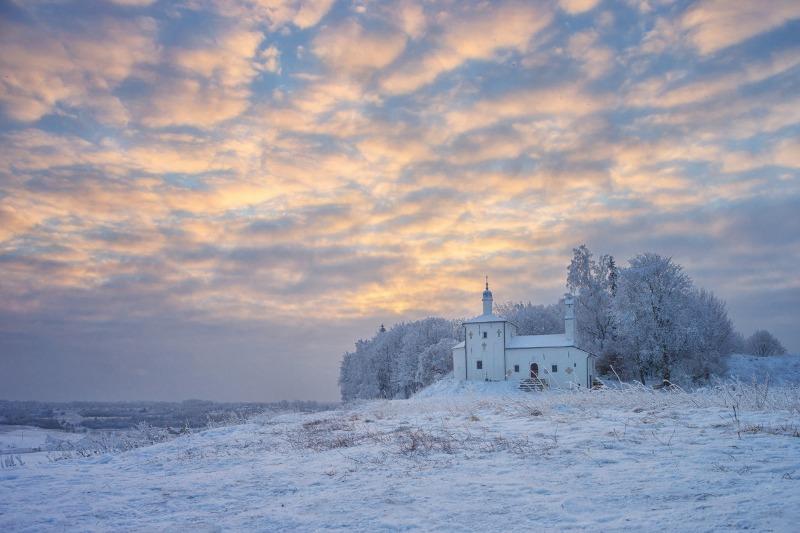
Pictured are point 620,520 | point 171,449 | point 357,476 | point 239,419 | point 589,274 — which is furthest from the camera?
point 589,274

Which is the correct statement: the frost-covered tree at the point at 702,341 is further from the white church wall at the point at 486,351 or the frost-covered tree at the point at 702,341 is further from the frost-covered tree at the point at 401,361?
the frost-covered tree at the point at 401,361

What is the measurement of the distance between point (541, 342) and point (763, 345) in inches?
2282

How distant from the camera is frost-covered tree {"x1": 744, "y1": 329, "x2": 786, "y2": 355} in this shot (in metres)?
88.8

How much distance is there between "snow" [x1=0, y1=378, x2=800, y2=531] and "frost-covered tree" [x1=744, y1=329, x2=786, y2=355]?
9549 cm

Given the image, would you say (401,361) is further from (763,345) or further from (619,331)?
(763,345)

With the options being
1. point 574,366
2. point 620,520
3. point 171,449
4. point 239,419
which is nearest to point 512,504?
point 620,520

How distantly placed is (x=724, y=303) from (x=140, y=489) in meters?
72.5

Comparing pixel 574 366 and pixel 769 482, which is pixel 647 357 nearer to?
pixel 574 366

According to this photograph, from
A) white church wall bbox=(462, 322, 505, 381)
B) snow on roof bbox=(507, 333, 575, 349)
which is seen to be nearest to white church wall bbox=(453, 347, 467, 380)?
white church wall bbox=(462, 322, 505, 381)

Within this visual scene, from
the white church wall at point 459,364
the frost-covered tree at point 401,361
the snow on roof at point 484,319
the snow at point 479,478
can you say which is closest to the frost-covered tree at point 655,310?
the snow on roof at point 484,319

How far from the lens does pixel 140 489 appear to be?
7965 millimetres

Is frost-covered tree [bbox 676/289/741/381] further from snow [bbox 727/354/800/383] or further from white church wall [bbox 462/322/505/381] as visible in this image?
white church wall [bbox 462/322/505/381]

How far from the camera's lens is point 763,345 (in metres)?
90.4

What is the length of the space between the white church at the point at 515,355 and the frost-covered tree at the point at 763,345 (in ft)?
171
